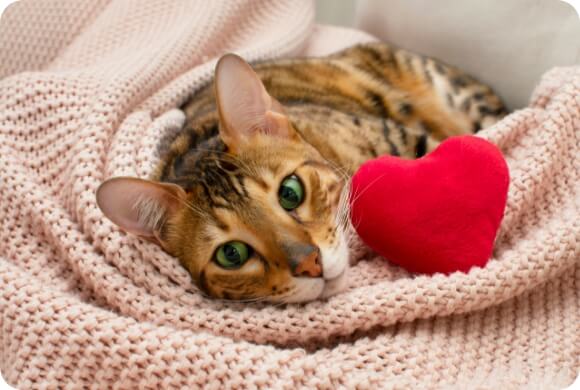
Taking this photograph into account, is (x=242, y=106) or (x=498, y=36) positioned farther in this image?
(x=498, y=36)

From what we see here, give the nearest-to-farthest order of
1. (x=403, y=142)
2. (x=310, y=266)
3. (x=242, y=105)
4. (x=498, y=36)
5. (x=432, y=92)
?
(x=310, y=266), (x=242, y=105), (x=403, y=142), (x=498, y=36), (x=432, y=92)

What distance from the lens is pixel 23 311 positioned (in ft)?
3.38

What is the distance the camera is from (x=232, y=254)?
1.08m

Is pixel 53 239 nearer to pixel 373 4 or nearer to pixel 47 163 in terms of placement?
pixel 47 163

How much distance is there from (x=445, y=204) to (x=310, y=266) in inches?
11.2

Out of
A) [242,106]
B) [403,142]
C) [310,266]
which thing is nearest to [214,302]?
[310,266]

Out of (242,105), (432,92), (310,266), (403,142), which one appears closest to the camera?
(310,266)

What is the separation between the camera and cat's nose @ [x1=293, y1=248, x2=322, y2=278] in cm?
102

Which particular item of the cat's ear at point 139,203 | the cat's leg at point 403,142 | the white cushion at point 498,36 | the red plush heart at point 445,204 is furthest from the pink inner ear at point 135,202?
the white cushion at point 498,36

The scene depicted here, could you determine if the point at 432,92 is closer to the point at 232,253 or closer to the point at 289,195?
the point at 289,195

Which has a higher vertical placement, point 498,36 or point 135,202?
point 498,36

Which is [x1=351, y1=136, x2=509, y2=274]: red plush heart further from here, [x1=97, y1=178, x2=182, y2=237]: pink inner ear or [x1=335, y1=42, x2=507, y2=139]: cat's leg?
[x1=335, y1=42, x2=507, y2=139]: cat's leg

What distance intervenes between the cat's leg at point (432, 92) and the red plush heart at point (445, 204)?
0.53 metres

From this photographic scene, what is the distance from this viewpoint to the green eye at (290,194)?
3.60 ft
